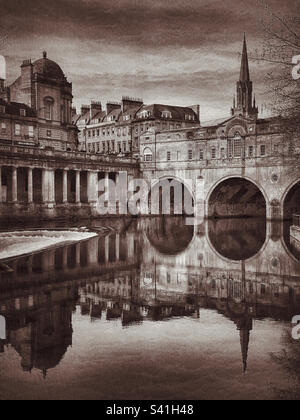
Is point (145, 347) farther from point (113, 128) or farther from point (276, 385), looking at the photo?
point (113, 128)

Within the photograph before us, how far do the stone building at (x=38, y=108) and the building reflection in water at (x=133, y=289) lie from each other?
22042mm

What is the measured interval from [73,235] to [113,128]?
4096cm

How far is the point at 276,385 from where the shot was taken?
596cm

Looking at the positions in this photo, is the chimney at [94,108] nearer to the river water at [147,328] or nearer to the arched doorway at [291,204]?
the arched doorway at [291,204]

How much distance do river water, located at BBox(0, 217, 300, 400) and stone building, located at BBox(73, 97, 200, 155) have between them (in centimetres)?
4247

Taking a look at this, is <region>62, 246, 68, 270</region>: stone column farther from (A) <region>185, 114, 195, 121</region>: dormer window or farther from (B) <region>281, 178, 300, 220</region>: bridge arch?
(A) <region>185, 114, 195, 121</region>: dormer window

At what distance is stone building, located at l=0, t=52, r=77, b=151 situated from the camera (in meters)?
38.4

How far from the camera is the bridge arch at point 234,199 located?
1598 inches

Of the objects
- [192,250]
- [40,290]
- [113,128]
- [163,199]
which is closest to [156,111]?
[113,128]

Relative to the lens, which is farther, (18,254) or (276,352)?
(18,254)

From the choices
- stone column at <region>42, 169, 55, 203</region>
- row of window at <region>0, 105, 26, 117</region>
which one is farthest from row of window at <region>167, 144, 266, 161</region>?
row of window at <region>0, 105, 26, 117</region>

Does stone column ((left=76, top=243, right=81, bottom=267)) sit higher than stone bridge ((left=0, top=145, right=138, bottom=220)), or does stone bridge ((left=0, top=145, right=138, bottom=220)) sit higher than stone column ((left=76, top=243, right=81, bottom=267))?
stone bridge ((left=0, top=145, right=138, bottom=220))

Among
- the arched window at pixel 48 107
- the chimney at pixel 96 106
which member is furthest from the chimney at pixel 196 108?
the arched window at pixel 48 107
